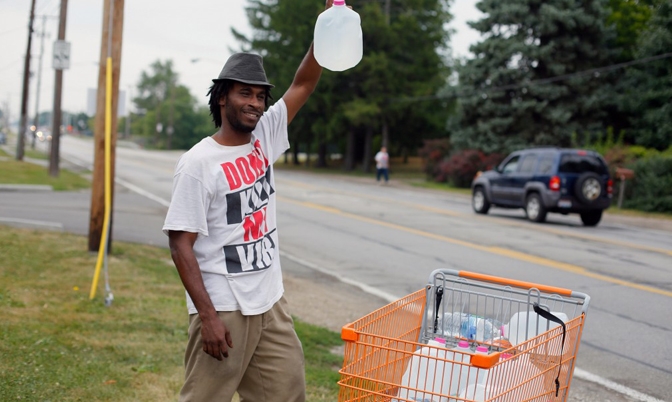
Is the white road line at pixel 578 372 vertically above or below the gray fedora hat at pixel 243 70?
below

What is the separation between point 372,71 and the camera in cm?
4469

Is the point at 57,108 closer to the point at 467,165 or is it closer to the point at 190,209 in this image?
the point at 467,165

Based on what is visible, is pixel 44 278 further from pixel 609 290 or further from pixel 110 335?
pixel 609 290

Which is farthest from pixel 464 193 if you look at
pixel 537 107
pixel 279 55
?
pixel 279 55

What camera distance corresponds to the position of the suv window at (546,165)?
63.2 ft

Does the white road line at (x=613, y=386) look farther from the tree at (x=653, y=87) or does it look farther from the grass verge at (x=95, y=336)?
the tree at (x=653, y=87)

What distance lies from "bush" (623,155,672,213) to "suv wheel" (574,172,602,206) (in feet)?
21.8

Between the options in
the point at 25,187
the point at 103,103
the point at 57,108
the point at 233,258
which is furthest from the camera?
the point at 57,108

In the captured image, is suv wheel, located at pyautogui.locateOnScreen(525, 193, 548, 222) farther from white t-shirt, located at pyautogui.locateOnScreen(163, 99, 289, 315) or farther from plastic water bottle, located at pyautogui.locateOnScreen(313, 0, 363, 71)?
white t-shirt, located at pyautogui.locateOnScreen(163, 99, 289, 315)

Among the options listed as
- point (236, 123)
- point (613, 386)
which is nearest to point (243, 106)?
point (236, 123)

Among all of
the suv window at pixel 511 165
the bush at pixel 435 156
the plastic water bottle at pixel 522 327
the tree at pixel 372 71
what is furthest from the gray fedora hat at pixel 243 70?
the tree at pixel 372 71

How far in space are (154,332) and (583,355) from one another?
380cm

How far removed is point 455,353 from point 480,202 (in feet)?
59.9

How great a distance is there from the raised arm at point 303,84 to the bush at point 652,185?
74.1 ft
